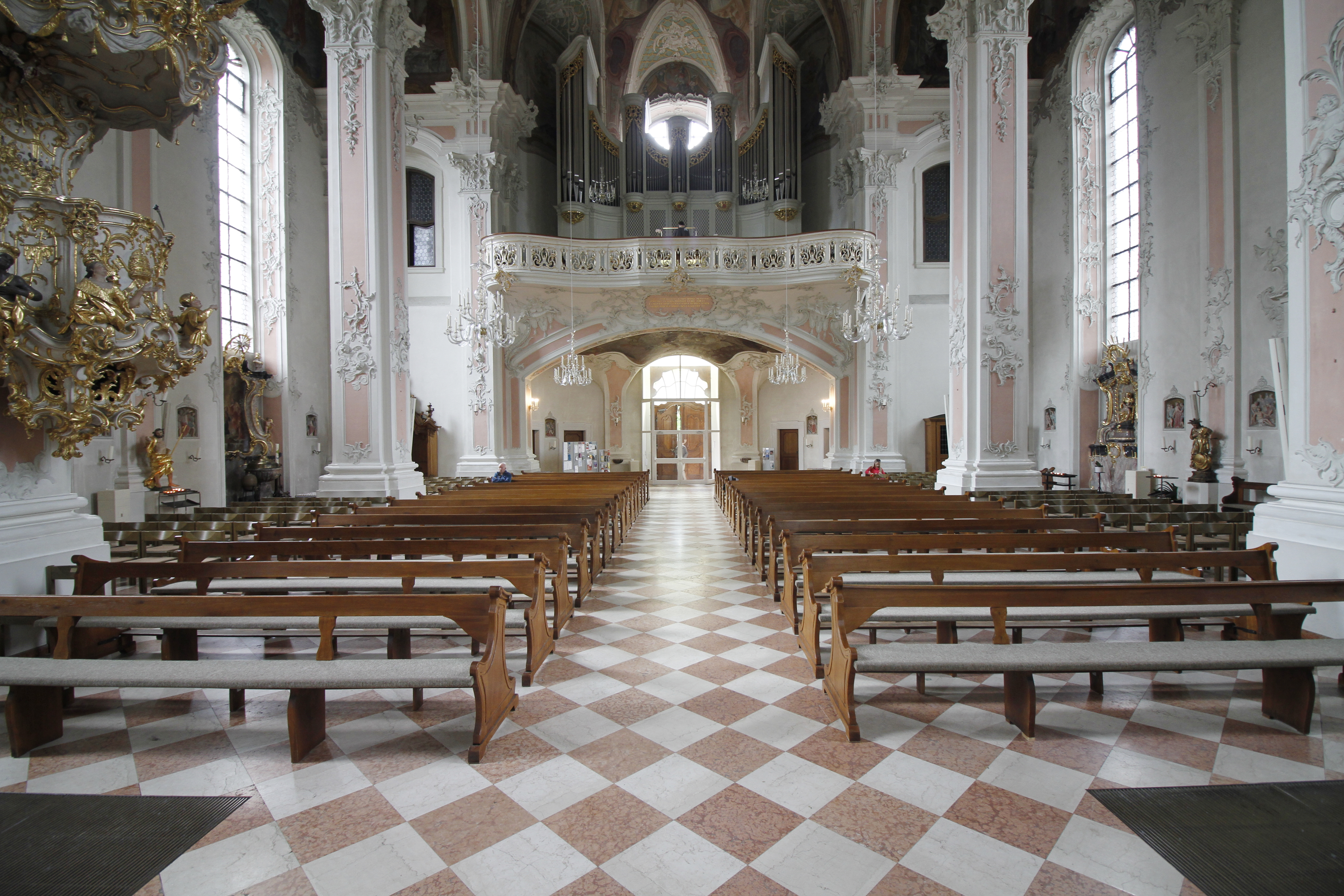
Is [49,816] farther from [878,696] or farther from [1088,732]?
[1088,732]

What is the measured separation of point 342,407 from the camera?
8672mm

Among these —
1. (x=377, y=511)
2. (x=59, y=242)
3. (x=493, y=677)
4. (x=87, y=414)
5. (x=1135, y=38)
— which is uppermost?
(x=1135, y=38)

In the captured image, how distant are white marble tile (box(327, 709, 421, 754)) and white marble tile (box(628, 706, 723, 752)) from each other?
1042 millimetres

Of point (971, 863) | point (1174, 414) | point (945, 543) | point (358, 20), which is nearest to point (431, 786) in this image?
point (971, 863)

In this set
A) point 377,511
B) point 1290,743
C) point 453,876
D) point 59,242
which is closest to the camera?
point 453,876

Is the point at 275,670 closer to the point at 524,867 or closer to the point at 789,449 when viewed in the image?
the point at 524,867

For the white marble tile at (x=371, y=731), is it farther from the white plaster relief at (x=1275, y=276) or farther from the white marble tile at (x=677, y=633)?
the white plaster relief at (x=1275, y=276)

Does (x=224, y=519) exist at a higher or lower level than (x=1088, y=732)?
higher

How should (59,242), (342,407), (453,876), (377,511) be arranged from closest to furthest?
(453,876) < (59,242) < (377,511) < (342,407)

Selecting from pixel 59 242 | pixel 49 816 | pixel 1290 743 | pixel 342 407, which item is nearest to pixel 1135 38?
pixel 1290 743

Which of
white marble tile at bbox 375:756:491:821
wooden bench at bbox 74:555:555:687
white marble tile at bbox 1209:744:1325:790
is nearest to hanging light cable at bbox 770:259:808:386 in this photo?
wooden bench at bbox 74:555:555:687

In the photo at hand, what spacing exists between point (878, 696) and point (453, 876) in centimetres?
223

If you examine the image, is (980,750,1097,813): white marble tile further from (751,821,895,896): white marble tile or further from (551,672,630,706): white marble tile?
(551,672,630,706): white marble tile

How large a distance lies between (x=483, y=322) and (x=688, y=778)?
11835 millimetres
